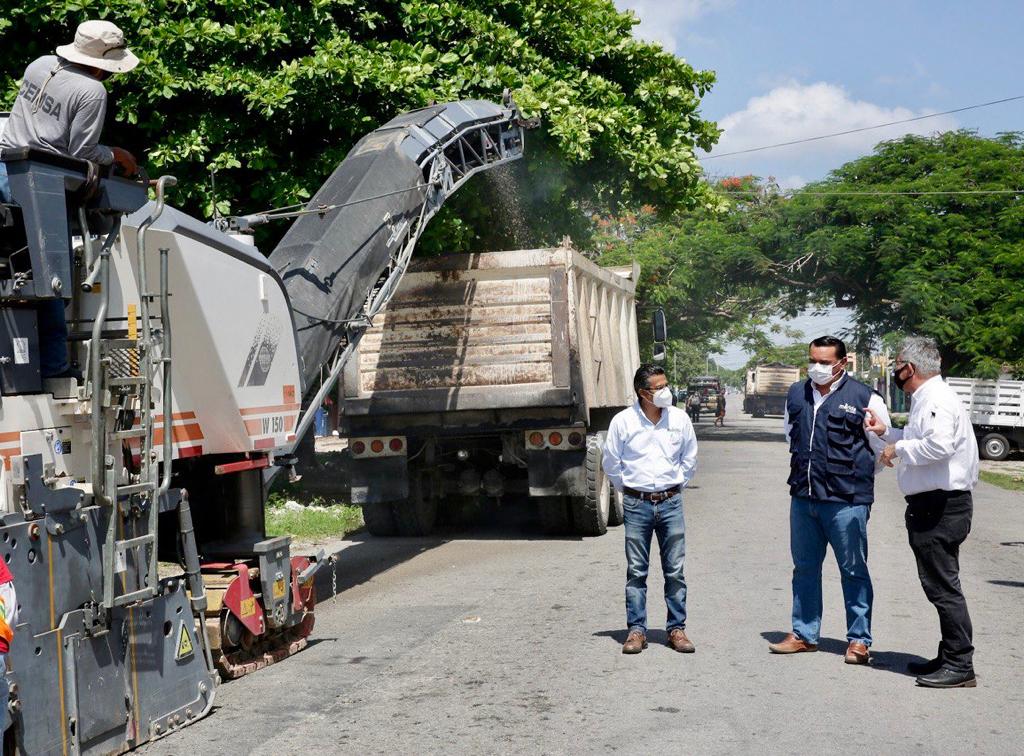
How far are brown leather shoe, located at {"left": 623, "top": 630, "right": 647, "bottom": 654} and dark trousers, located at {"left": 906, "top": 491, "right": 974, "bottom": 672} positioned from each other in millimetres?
1760

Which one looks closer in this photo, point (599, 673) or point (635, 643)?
point (599, 673)

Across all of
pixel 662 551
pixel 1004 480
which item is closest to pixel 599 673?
pixel 662 551

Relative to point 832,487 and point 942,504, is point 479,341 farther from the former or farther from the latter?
point 942,504

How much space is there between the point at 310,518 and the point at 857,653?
31.5 ft

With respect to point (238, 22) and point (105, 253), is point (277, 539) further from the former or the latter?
point (238, 22)

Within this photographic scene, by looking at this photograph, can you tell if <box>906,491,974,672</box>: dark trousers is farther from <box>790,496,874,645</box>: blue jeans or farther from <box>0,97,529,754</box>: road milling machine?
<box>0,97,529,754</box>: road milling machine

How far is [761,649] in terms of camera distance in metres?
7.64

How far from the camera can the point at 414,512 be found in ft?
45.8

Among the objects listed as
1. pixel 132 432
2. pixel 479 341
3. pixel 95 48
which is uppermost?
pixel 95 48

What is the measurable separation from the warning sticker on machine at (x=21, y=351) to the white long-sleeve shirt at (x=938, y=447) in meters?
4.50

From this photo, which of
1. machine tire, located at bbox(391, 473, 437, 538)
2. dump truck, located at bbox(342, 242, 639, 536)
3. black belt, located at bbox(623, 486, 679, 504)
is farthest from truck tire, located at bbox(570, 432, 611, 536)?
black belt, located at bbox(623, 486, 679, 504)

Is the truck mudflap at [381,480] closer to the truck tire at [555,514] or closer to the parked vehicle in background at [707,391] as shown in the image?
the truck tire at [555,514]

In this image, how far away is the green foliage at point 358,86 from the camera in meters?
14.2

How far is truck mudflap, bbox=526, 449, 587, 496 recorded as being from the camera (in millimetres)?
12914
